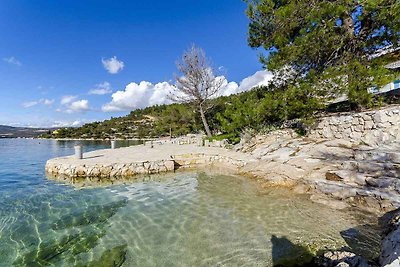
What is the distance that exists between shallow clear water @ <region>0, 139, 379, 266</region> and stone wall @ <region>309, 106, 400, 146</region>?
4578mm

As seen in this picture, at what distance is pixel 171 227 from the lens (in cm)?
477

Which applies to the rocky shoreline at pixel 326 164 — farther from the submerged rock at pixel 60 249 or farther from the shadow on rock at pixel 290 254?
the submerged rock at pixel 60 249

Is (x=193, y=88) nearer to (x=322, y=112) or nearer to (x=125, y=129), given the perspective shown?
(x=322, y=112)

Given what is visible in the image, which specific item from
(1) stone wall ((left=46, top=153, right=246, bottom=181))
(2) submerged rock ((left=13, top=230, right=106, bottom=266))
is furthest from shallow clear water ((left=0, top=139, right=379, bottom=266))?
(1) stone wall ((left=46, top=153, right=246, bottom=181))

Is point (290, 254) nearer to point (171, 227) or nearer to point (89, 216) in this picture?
point (171, 227)

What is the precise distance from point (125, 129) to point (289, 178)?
4911 centimetres

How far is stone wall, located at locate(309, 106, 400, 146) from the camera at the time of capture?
8.31 metres

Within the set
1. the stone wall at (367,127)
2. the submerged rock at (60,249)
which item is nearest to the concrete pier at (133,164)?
the stone wall at (367,127)

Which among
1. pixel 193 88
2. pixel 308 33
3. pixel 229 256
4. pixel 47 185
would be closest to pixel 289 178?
pixel 229 256

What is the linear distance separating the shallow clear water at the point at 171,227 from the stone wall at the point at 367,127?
15.0 feet

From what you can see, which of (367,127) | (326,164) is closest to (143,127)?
(367,127)

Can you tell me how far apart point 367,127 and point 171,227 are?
815 centimetres

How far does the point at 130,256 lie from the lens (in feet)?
12.3

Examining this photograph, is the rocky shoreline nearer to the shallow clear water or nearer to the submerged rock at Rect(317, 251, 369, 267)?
the submerged rock at Rect(317, 251, 369, 267)
